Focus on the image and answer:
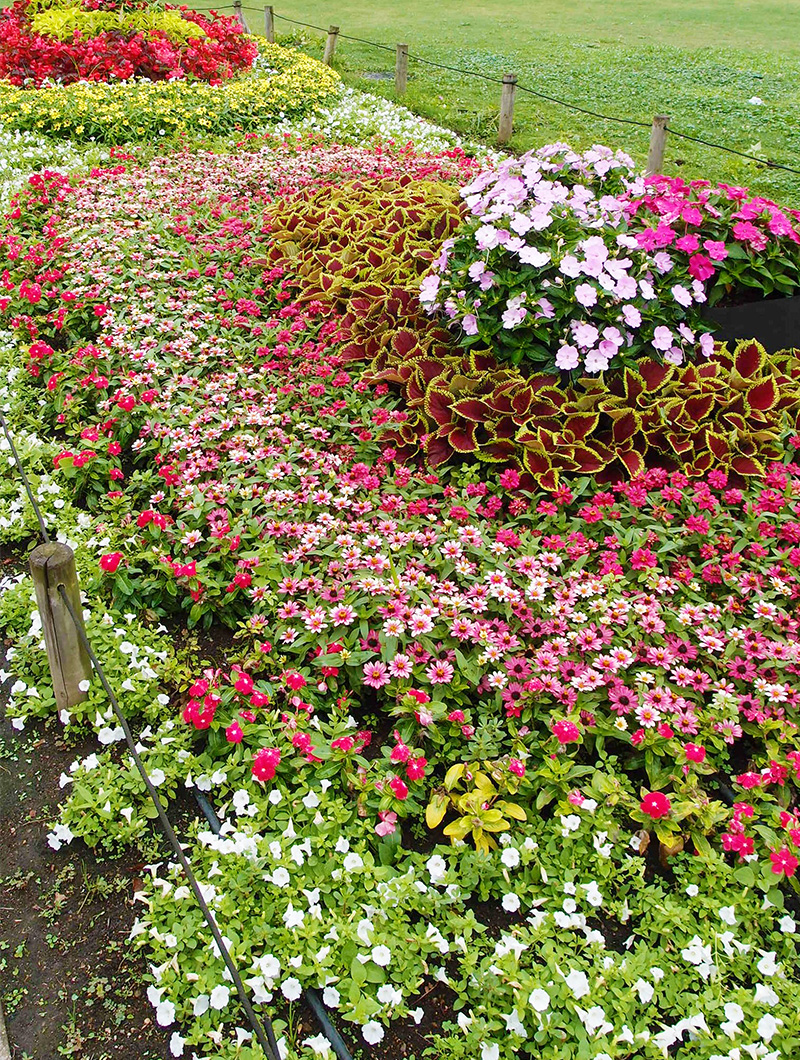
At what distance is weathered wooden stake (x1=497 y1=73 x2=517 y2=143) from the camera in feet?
28.1

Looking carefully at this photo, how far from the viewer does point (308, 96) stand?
9.40 metres

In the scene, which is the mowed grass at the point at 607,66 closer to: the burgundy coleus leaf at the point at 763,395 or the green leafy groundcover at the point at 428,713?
the burgundy coleus leaf at the point at 763,395

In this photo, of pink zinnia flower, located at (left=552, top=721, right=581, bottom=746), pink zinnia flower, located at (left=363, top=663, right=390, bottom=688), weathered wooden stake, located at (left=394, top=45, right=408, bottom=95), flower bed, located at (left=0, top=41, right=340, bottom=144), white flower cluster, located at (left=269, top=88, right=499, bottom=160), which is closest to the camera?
pink zinnia flower, located at (left=552, top=721, right=581, bottom=746)

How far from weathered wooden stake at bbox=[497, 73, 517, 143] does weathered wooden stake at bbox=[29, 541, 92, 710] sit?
26.4ft

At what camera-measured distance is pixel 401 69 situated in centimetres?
1077

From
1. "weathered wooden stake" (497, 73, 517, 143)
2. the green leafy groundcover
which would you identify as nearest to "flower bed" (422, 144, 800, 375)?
the green leafy groundcover

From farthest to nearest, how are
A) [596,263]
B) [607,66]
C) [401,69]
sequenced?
[607,66], [401,69], [596,263]

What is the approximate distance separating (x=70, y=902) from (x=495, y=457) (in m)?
2.16

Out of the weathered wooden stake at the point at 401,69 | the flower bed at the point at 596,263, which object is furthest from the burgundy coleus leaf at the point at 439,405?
the weathered wooden stake at the point at 401,69

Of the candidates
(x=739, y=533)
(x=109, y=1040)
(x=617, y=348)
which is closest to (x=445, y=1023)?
(x=109, y=1040)

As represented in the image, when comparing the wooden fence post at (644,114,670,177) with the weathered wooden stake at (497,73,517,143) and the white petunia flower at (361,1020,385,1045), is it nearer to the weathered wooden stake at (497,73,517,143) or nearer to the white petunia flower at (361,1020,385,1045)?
the weathered wooden stake at (497,73,517,143)

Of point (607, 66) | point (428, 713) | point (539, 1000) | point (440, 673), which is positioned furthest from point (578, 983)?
point (607, 66)

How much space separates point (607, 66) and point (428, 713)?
44.4 ft

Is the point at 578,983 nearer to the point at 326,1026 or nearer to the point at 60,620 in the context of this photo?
the point at 326,1026
